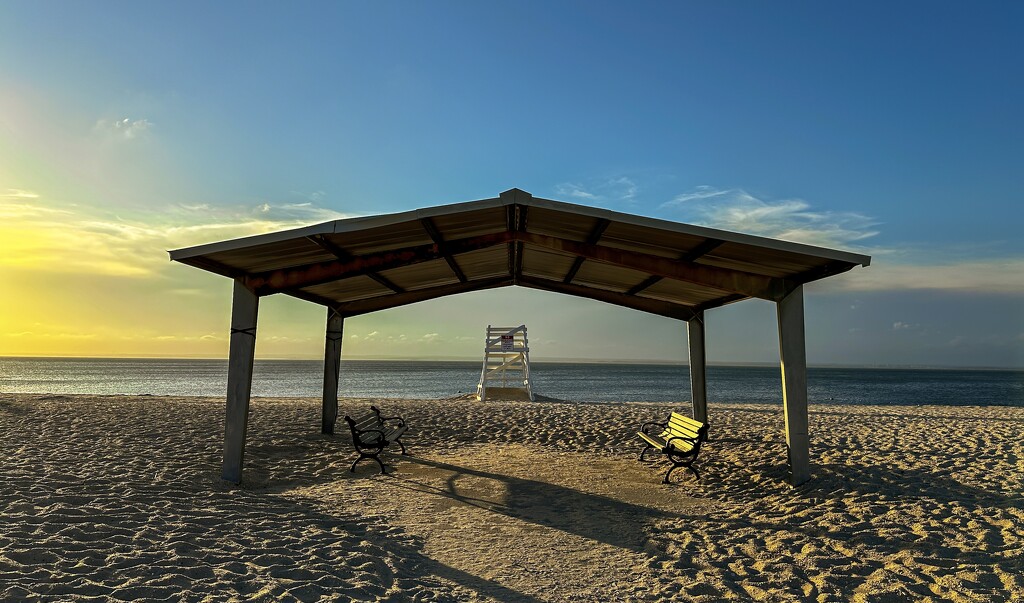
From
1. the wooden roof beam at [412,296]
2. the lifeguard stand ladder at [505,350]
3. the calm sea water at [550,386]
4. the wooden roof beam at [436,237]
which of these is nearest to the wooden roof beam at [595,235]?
the wooden roof beam at [436,237]

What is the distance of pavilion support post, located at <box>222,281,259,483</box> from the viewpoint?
745cm

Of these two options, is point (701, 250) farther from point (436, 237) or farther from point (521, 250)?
point (436, 237)

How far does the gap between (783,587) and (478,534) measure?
2.65 m

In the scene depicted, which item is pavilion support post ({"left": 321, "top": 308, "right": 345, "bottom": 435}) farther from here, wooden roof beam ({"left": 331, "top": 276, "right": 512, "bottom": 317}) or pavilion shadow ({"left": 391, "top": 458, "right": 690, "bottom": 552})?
pavilion shadow ({"left": 391, "top": 458, "right": 690, "bottom": 552})

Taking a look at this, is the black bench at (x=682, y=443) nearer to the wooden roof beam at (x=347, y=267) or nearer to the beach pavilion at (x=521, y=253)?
the beach pavilion at (x=521, y=253)

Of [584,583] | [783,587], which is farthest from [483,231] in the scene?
[783,587]

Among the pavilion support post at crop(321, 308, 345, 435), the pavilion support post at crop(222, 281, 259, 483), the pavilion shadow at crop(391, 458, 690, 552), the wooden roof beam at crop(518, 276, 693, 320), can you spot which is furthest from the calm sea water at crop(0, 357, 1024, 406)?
the pavilion support post at crop(222, 281, 259, 483)

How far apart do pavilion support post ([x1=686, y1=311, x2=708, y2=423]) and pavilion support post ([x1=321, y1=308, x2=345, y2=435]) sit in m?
6.84

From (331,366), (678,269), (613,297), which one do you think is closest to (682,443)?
(678,269)

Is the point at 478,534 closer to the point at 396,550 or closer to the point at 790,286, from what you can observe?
the point at 396,550

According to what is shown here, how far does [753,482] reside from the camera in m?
7.60

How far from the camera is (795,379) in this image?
23.9 ft

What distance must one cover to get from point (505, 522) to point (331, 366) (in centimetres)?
666

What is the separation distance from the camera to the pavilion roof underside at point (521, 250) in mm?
6316
